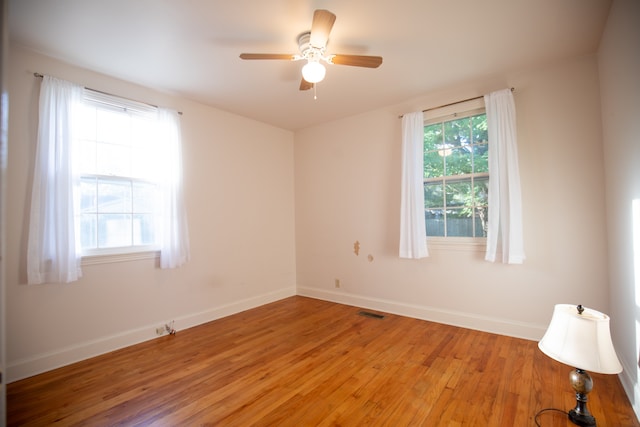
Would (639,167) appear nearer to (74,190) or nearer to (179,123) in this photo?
(179,123)

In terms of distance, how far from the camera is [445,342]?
2.93 m

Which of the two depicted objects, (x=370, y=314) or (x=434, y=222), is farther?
(x=370, y=314)

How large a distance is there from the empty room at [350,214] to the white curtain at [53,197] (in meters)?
0.02

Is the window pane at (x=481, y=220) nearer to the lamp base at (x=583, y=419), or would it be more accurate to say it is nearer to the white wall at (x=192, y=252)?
the lamp base at (x=583, y=419)

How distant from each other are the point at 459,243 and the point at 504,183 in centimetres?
82

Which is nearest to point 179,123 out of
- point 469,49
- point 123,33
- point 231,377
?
point 123,33

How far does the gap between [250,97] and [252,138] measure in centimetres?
86

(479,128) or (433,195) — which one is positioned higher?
(479,128)

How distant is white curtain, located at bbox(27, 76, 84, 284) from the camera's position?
245 cm

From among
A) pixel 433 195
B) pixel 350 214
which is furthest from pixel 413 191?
pixel 350 214

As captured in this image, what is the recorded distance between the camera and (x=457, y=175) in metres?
3.45

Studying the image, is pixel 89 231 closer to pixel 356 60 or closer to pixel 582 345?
pixel 356 60

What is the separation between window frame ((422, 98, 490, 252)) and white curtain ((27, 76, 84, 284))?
12.0 feet

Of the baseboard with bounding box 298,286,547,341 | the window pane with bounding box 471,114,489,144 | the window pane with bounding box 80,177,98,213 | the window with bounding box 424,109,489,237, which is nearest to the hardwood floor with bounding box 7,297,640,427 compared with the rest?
the baseboard with bounding box 298,286,547,341
